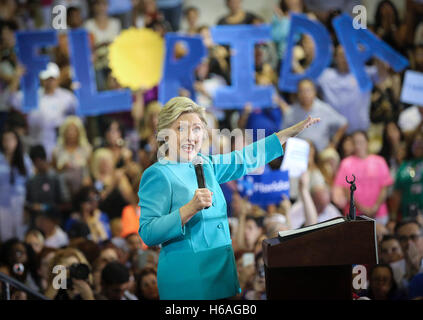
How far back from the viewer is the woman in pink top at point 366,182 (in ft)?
18.8

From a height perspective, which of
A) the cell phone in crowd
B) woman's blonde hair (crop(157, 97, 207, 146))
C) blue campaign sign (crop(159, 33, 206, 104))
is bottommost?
the cell phone in crowd

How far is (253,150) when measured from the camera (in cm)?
252

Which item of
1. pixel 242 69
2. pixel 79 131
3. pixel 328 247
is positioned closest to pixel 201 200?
pixel 328 247

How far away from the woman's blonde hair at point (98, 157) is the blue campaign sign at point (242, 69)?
1.45 metres

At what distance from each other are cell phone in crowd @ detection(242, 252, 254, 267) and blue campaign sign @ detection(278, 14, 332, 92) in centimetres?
235

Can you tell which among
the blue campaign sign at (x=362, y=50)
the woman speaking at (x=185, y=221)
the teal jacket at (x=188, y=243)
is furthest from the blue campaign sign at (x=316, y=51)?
the teal jacket at (x=188, y=243)

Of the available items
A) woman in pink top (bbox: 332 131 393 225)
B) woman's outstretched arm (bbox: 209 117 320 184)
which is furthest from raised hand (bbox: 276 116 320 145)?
woman in pink top (bbox: 332 131 393 225)

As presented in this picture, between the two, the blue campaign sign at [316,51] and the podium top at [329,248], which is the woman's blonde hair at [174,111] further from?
the blue campaign sign at [316,51]

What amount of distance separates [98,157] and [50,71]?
1.40m

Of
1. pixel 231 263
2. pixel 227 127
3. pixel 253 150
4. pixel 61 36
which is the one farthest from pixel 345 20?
pixel 231 263

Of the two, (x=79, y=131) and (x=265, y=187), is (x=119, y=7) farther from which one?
(x=265, y=187)

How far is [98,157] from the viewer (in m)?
6.35

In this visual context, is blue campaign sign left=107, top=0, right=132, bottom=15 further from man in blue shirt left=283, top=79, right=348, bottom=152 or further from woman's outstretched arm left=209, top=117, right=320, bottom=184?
woman's outstretched arm left=209, top=117, right=320, bottom=184

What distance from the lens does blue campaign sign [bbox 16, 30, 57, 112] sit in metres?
6.70
